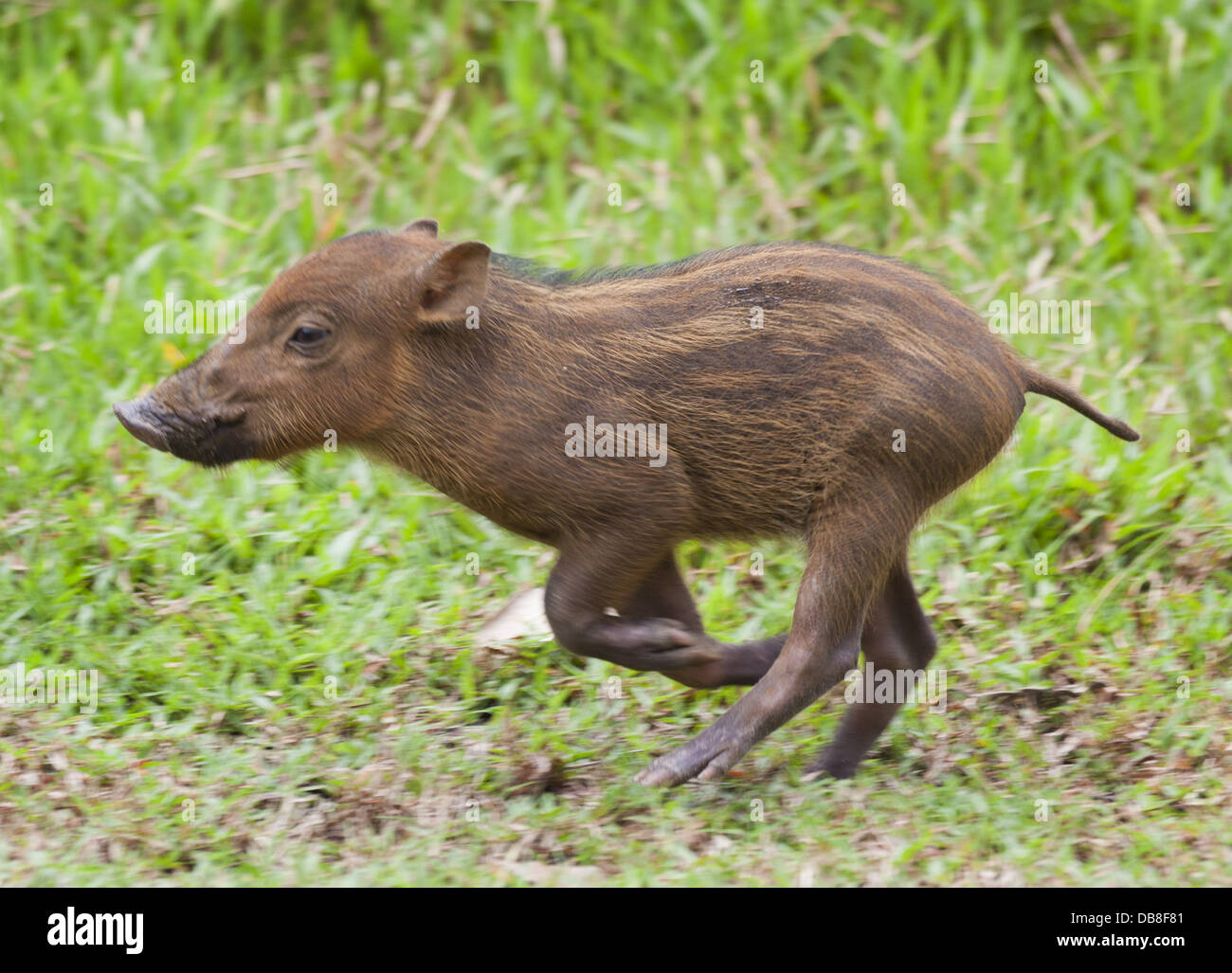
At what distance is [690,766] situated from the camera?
5.16 metres

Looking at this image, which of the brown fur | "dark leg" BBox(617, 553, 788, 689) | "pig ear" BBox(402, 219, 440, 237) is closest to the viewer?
the brown fur

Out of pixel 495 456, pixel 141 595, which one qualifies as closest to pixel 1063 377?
pixel 495 456

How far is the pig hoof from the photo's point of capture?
513cm

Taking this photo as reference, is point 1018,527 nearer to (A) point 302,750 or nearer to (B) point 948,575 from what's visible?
(B) point 948,575

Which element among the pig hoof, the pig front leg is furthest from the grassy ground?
the pig front leg

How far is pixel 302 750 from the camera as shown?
5.54 m

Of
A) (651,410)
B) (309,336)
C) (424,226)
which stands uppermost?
Answer: (424,226)

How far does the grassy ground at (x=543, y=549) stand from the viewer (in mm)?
5090

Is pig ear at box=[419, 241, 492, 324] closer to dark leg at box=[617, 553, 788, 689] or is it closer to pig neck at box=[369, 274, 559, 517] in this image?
pig neck at box=[369, 274, 559, 517]

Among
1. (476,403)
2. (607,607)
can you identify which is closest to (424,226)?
(476,403)

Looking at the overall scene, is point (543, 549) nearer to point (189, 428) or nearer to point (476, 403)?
point (476, 403)

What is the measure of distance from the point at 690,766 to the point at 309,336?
1.77 meters

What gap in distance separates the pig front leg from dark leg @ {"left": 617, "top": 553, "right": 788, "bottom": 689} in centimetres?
28

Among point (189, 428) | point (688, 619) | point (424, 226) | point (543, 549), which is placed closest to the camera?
point (189, 428)
